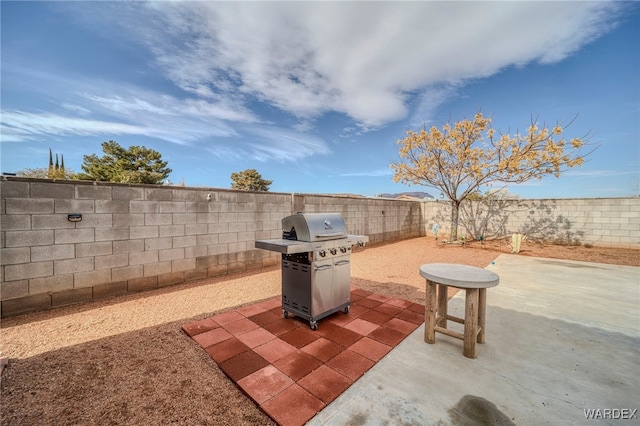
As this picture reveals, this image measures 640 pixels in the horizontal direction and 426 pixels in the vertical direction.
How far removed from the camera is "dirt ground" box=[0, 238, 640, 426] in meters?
1.69

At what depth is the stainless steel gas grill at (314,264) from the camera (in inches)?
114

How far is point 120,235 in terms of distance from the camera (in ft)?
13.2

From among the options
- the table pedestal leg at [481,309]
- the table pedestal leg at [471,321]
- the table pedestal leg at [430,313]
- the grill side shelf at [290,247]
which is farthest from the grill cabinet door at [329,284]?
the table pedestal leg at [481,309]

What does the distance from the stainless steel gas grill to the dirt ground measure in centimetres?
38

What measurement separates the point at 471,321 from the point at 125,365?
3470mm

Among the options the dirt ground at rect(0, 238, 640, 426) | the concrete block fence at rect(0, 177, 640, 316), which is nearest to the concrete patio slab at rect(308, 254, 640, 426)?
the dirt ground at rect(0, 238, 640, 426)

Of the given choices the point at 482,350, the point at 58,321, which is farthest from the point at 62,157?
the point at 482,350

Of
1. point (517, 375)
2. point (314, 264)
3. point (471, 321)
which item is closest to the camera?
point (517, 375)

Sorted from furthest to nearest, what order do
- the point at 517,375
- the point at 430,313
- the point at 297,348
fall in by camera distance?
the point at 430,313 < the point at 297,348 < the point at 517,375

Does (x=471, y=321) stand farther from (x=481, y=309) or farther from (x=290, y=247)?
(x=290, y=247)

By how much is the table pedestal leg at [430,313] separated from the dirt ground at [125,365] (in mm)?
1328

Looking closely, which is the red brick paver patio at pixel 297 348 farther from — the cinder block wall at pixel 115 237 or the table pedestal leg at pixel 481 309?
the cinder block wall at pixel 115 237

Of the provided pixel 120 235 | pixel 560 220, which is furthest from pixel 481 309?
pixel 560 220

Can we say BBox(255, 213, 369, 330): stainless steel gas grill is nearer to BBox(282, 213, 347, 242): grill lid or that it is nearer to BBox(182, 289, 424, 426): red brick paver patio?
BBox(282, 213, 347, 242): grill lid
